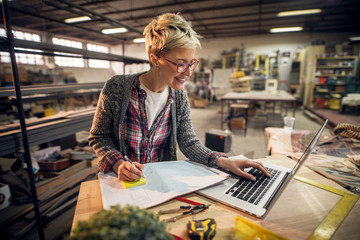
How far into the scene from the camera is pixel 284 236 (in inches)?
22.0

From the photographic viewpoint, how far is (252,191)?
0.77m

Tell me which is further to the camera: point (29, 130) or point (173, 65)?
point (29, 130)

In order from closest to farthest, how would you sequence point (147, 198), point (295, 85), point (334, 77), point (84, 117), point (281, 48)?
point (147, 198), point (84, 117), point (334, 77), point (295, 85), point (281, 48)

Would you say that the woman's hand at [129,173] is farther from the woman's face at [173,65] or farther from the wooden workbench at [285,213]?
the woman's face at [173,65]

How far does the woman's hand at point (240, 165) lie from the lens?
0.87 m

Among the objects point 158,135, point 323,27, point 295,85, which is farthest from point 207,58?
point 158,135

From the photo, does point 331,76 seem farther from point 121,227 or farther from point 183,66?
point 121,227

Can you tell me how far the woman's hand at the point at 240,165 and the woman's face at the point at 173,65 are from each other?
0.49m

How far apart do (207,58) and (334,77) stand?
6.18 m

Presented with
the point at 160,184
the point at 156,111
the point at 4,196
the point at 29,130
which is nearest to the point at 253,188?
the point at 160,184

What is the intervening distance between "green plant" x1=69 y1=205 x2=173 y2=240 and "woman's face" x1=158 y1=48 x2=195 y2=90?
79cm

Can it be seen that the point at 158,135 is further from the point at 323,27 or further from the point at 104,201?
the point at 323,27

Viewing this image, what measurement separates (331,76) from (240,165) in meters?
9.03

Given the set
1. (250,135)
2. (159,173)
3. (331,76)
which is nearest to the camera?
(159,173)
